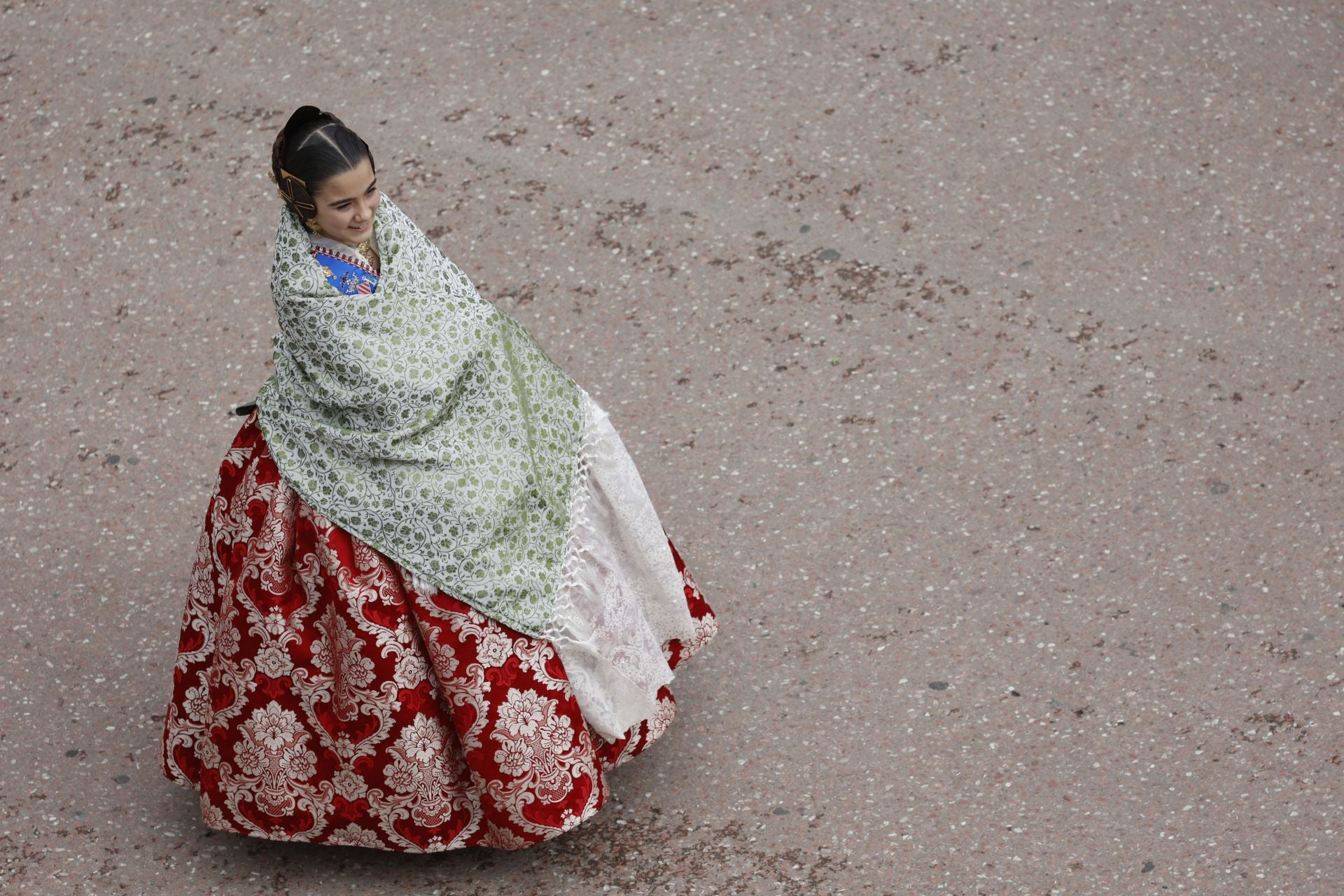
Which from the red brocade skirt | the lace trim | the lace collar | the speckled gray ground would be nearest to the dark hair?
the lace collar

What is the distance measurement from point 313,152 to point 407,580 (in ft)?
2.69

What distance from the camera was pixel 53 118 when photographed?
19.1 feet

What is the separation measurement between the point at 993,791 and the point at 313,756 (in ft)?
4.80

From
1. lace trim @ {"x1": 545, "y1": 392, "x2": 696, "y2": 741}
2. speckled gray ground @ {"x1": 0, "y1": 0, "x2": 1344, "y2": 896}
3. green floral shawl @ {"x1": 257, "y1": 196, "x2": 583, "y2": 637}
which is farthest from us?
speckled gray ground @ {"x1": 0, "y1": 0, "x2": 1344, "y2": 896}

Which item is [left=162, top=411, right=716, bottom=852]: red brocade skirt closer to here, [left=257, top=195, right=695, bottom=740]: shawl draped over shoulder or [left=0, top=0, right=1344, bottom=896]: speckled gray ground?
[left=257, top=195, right=695, bottom=740]: shawl draped over shoulder

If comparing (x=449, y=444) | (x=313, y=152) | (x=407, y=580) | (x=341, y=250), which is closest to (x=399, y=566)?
(x=407, y=580)

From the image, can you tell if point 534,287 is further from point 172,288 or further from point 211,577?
point 211,577

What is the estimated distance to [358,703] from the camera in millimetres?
3000

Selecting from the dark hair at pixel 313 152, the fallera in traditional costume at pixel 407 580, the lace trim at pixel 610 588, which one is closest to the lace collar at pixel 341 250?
the fallera in traditional costume at pixel 407 580

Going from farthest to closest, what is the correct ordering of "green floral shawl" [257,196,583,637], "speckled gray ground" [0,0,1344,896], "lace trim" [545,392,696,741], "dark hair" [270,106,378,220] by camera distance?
1. "speckled gray ground" [0,0,1344,896]
2. "lace trim" [545,392,696,741]
3. "green floral shawl" [257,196,583,637]
4. "dark hair" [270,106,378,220]

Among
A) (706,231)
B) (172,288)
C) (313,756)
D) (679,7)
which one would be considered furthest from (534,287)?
(313,756)

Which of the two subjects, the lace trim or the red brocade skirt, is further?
the lace trim

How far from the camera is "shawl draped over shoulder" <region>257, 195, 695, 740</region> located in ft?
9.52

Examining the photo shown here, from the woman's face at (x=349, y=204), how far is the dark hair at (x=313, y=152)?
0.04 feet
